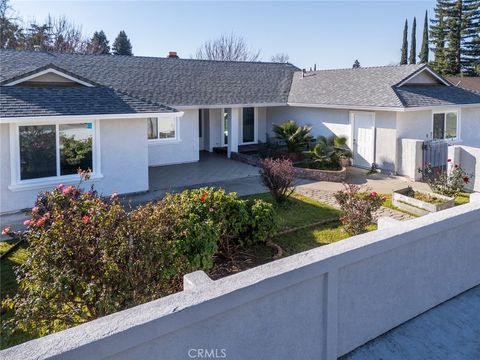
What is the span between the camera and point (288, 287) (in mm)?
4402

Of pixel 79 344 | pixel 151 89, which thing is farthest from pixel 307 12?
pixel 79 344

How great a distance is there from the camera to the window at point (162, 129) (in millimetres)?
20922

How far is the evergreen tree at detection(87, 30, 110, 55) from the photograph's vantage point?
52.9m

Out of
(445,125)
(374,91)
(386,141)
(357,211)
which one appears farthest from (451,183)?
(445,125)

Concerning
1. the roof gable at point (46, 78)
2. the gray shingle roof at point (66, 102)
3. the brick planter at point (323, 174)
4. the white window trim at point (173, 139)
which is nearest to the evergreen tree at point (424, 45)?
the brick planter at point (323, 174)

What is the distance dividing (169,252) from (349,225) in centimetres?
634

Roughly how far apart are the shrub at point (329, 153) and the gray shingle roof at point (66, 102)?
7303mm

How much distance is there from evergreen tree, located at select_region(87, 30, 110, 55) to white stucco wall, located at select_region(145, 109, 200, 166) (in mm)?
35447

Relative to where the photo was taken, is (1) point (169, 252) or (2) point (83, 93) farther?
(2) point (83, 93)

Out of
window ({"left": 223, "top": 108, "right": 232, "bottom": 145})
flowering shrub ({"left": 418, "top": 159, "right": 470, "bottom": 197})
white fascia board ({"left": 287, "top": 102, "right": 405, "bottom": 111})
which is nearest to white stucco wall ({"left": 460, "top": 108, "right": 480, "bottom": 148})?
white fascia board ({"left": 287, "top": 102, "right": 405, "bottom": 111})

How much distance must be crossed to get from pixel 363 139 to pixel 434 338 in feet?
52.9

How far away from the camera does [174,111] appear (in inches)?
650

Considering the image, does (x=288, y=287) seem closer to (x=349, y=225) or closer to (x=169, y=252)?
(x=169, y=252)

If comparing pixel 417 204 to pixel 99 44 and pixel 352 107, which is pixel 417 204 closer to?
pixel 352 107
